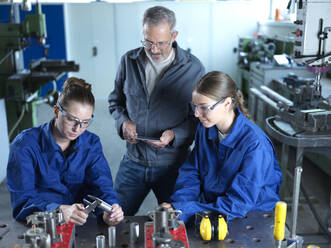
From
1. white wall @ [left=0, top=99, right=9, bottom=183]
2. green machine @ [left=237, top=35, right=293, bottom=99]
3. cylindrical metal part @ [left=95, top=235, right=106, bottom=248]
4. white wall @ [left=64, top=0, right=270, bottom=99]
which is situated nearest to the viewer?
cylindrical metal part @ [left=95, top=235, right=106, bottom=248]

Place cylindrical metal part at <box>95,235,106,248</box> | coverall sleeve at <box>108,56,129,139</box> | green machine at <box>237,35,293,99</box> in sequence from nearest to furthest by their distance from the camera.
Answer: cylindrical metal part at <box>95,235,106,248</box> < coverall sleeve at <box>108,56,129,139</box> < green machine at <box>237,35,293,99</box>

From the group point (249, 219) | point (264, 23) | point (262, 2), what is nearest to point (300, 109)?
point (249, 219)

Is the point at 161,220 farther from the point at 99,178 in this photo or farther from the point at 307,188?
the point at 307,188

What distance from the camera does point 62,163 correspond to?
126 centimetres

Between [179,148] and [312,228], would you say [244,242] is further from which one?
[312,228]

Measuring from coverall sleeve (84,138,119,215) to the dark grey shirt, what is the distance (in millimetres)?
293

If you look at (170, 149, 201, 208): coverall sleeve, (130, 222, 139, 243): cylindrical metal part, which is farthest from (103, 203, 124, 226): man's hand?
(170, 149, 201, 208): coverall sleeve

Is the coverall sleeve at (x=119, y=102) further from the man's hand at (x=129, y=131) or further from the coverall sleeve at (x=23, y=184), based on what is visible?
the coverall sleeve at (x=23, y=184)

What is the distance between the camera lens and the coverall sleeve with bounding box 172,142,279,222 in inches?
44.3

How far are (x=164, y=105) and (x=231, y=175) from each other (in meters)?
0.49

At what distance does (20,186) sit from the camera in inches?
45.9

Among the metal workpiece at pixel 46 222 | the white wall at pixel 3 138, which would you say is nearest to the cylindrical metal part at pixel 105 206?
the metal workpiece at pixel 46 222

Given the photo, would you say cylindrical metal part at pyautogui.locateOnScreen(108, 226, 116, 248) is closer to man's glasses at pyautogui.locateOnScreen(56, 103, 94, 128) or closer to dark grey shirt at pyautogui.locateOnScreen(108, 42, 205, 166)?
man's glasses at pyautogui.locateOnScreen(56, 103, 94, 128)

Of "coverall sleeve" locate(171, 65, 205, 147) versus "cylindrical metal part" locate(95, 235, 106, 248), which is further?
"coverall sleeve" locate(171, 65, 205, 147)
